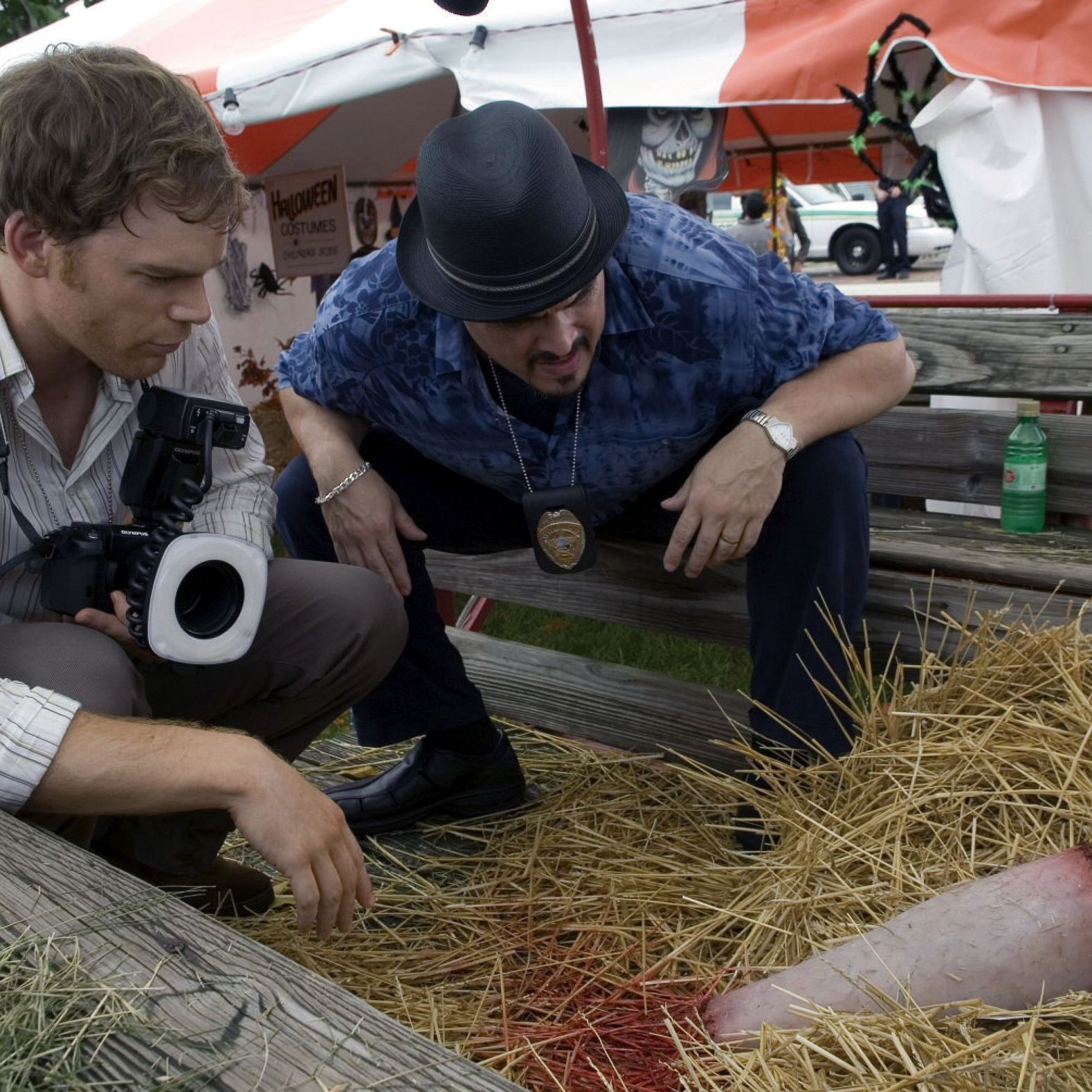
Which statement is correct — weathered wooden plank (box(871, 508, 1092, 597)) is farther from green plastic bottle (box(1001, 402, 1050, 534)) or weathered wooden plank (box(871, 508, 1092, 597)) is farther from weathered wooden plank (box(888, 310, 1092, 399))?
weathered wooden plank (box(888, 310, 1092, 399))

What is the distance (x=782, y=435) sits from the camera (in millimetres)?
2113

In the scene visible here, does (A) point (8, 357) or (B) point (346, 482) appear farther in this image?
(B) point (346, 482)

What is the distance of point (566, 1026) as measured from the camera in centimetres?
173

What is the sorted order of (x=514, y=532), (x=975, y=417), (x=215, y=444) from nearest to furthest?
(x=215, y=444), (x=514, y=532), (x=975, y=417)

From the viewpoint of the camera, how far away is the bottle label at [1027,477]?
271 centimetres

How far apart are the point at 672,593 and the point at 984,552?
65 cm

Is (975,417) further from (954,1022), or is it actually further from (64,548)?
(64,548)

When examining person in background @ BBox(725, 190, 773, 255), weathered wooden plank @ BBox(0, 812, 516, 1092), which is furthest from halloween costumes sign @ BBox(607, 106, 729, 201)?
person in background @ BBox(725, 190, 773, 255)

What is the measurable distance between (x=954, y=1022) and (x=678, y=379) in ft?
3.88

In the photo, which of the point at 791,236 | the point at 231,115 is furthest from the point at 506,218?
the point at 791,236

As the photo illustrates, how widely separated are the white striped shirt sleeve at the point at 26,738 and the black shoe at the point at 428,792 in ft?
3.96

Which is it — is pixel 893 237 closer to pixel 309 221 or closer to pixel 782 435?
pixel 309 221

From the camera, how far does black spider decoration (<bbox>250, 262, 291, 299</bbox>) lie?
6641 millimetres

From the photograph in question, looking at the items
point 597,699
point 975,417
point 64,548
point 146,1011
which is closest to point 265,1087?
point 146,1011
